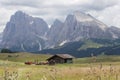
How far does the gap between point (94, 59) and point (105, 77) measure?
276 cm

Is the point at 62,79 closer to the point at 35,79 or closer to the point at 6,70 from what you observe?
the point at 35,79

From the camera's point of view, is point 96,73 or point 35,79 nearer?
point 96,73

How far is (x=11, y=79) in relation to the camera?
10469 mm

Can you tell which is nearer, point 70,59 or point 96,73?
point 96,73

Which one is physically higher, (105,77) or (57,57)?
(57,57)

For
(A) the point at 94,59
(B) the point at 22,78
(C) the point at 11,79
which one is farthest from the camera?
(B) the point at 22,78

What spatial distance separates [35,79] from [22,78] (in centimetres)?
240

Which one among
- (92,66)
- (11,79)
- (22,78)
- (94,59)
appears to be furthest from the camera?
(22,78)

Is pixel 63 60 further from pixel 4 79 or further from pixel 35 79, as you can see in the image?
pixel 4 79

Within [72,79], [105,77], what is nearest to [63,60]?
[72,79]

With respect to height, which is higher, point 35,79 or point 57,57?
point 57,57

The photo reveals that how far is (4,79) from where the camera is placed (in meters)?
10.9

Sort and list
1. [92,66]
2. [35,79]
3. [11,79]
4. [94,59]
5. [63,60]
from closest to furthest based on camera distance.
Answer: [11,79] < [94,59] < [92,66] < [35,79] < [63,60]

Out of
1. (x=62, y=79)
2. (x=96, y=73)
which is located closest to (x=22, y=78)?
(x=62, y=79)
